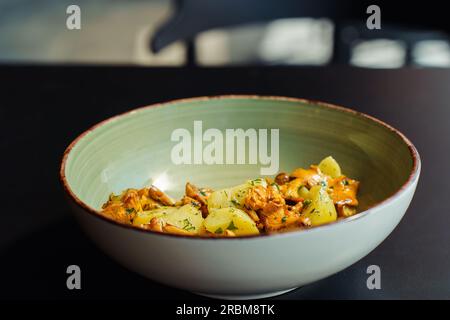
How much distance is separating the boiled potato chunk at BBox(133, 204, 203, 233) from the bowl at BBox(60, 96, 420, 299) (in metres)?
0.10

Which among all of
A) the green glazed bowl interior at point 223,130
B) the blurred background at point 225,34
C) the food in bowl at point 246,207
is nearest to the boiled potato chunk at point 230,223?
the food in bowl at point 246,207

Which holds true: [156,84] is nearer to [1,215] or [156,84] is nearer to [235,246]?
[1,215]

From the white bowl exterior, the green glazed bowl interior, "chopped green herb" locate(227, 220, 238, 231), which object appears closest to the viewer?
the white bowl exterior

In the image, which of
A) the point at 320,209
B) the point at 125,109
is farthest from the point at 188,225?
the point at 125,109

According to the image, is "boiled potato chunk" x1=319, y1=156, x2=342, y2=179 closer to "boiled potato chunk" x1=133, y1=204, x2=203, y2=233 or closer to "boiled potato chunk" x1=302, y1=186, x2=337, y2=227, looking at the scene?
"boiled potato chunk" x1=302, y1=186, x2=337, y2=227

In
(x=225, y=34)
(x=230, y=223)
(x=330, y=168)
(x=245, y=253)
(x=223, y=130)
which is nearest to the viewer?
(x=245, y=253)

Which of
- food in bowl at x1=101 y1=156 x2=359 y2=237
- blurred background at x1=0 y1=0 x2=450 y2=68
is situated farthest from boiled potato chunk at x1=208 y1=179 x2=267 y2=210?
blurred background at x1=0 y1=0 x2=450 y2=68

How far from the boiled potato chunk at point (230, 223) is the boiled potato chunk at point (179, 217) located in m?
0.02

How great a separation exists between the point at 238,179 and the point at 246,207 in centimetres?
23

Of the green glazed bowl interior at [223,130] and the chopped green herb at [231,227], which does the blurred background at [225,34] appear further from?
the chopped green herb at [231,227]

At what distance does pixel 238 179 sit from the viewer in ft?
3.65

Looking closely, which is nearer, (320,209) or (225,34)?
(320,209)

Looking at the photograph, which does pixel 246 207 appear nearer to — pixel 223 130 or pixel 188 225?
pixel 188 225

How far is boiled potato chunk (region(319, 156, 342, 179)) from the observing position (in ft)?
3.34
